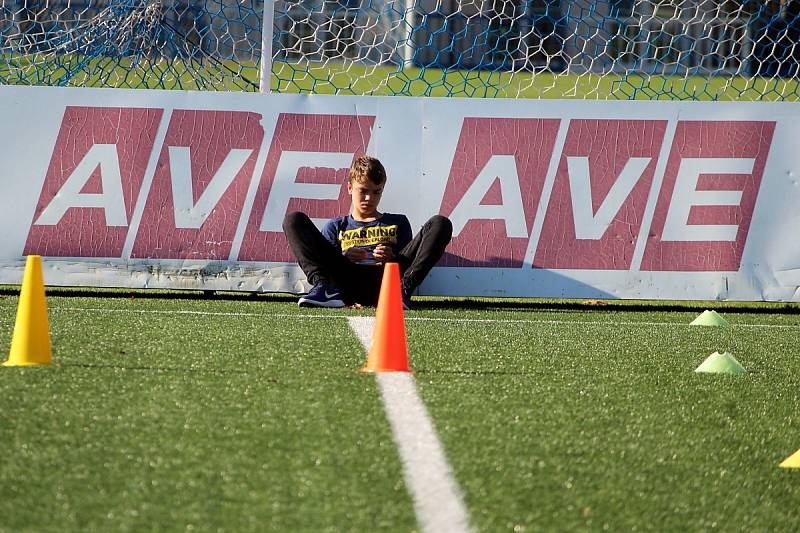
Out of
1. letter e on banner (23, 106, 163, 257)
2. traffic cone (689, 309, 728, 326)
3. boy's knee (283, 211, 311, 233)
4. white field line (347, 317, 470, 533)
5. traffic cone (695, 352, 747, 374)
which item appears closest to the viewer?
white field line (347, 317, 470, 533)

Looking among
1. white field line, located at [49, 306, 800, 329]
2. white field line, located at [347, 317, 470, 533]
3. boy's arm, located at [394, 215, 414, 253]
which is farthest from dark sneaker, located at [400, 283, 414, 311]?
white field line, located at [347, 317, 470, 533]

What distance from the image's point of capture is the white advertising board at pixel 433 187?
678 centimetres

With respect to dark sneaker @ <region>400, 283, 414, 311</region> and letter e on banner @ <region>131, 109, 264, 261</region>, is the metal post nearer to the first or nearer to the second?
letter e on banner @ <region>131, 109, 264, 261</region>

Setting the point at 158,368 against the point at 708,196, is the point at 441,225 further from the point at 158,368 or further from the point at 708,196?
the point at 158,368

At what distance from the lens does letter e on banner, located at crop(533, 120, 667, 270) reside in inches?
269

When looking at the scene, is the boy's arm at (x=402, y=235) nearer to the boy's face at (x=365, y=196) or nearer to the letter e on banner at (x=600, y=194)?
the boy's face at (x=365, y=196)

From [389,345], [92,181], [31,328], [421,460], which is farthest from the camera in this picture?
[92,181]

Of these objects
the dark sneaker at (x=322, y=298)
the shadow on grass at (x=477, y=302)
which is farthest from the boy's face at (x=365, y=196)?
the shadow on grass at (x=477, y=302)

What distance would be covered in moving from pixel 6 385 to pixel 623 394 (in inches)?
76.8

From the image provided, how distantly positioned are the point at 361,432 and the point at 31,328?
4.54ft

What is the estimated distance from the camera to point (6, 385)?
340 cm

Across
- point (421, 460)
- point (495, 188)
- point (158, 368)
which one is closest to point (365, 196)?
point (495, 188)

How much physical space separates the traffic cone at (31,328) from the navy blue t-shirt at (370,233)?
2805 millimetres

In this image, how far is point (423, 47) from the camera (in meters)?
7.92
